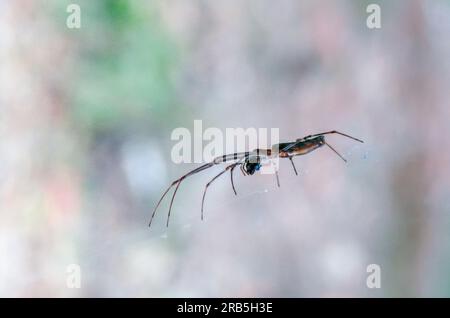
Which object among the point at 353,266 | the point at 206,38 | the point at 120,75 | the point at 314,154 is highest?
the point at 206,38

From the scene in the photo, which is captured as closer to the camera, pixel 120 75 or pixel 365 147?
pixel 365 147

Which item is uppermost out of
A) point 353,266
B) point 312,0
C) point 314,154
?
point 312,0

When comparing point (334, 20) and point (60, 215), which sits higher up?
point (334, 20)

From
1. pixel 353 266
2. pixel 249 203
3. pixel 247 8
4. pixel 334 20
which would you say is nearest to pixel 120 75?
pixel 247 8

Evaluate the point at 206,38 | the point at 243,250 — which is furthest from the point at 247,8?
the point at 243,250

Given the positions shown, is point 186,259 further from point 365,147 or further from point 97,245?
point 365,147

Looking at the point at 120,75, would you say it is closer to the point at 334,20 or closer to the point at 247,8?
the point at 247,8
